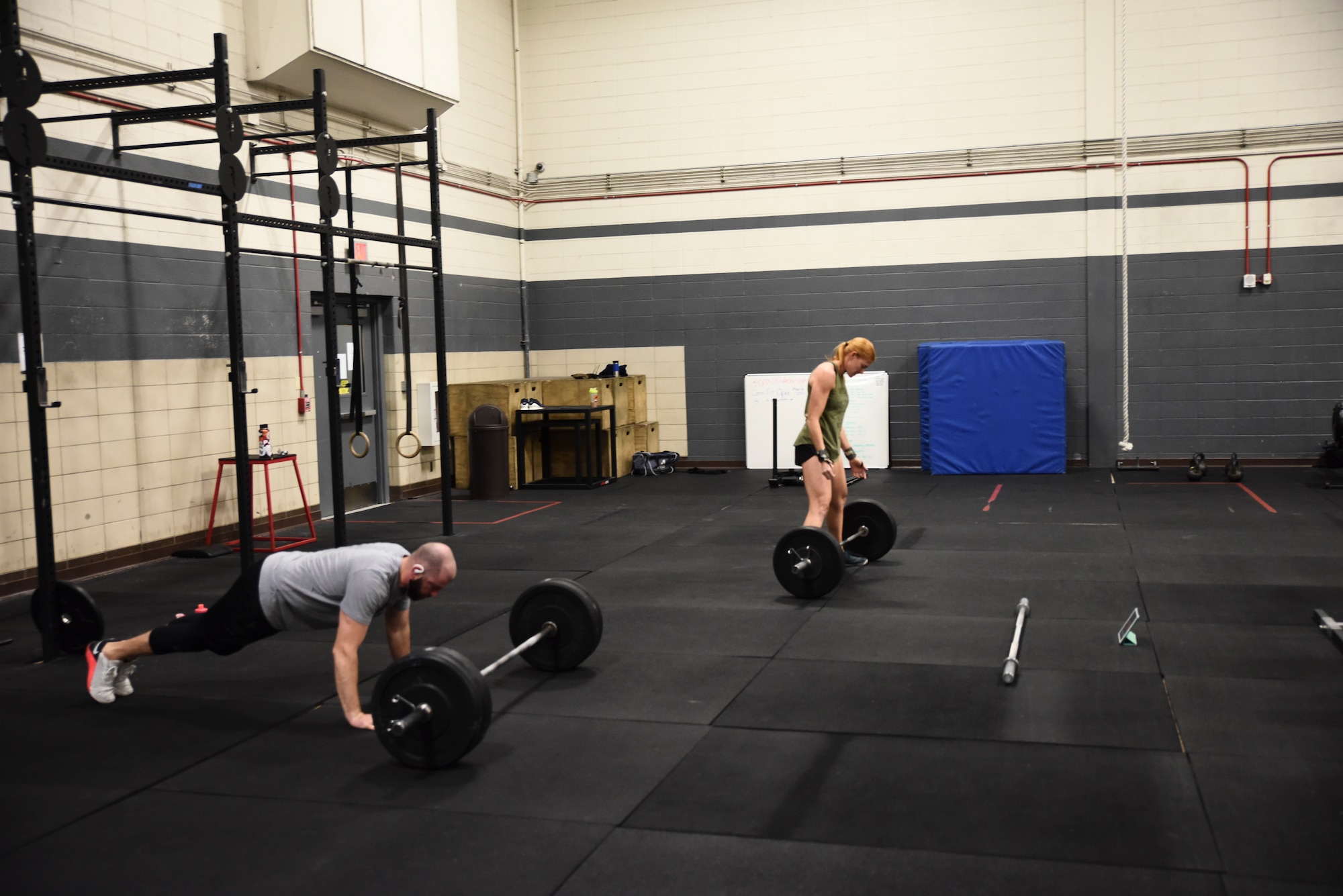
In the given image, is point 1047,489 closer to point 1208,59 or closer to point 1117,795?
point 1208,59

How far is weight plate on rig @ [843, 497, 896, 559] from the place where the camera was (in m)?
6.49

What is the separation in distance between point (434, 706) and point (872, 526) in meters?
3.70

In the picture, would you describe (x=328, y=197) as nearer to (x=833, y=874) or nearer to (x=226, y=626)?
(x=226, y=626)

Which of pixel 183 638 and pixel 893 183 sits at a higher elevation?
pixel 893 183

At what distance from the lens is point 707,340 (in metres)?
12.1

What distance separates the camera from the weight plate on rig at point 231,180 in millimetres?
5477

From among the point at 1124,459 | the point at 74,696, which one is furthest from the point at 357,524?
the point at 1124,459

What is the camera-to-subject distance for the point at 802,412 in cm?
1156

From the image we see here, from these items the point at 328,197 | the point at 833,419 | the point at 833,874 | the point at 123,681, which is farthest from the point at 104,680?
the point at 833,419

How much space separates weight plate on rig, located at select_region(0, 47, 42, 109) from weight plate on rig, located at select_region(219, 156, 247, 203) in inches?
37.9

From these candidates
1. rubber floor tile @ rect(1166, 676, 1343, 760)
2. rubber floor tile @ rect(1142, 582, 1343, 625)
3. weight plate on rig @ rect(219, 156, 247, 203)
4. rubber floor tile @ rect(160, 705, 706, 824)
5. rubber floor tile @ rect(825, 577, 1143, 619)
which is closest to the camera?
rubber floor tile @ rect(160, 705, 706, 824)

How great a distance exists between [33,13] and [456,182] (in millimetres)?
4852

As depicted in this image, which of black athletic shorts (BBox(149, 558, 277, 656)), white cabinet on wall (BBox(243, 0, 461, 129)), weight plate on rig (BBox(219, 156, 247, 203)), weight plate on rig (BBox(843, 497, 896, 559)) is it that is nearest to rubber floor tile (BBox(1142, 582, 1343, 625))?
weight plate on rig (BBox(843, 497, 896, 559))

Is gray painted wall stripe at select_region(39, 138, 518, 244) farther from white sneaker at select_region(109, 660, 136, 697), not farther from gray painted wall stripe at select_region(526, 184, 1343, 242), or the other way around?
white sneaker at select_region(109, 660, 136, 697)
